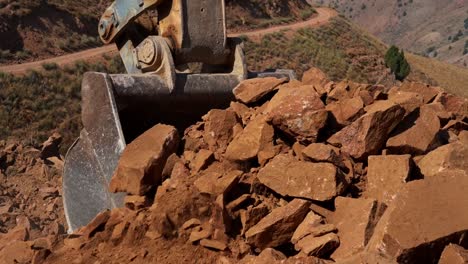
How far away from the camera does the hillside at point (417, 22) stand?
98.5m

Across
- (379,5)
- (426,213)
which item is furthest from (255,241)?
(379,5)

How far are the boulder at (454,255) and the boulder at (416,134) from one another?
111 cm

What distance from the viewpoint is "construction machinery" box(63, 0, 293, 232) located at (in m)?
4.32

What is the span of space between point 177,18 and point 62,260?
2.46 metres

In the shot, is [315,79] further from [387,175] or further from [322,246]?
[322,246]

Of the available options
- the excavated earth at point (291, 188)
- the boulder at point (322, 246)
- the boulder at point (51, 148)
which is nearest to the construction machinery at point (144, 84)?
the excavated earth at point (291, 188)

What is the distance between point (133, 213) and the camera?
11.4ft

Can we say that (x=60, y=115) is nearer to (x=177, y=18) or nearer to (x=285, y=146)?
(x=177, y=18)

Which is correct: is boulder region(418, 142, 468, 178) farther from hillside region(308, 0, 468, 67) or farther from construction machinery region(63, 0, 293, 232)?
hillside region(308, 0, 468, 67)

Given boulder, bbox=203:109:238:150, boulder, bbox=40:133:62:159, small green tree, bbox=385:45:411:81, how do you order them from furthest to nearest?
small green tree, bbox=385:45:411:81, boulder, bbox=40:133:62:159, boulder, bbox=203:109:238:150

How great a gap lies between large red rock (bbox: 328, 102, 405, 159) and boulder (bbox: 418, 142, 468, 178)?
11.8 inches

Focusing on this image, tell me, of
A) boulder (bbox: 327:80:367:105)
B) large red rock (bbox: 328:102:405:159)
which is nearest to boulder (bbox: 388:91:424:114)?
large red rock (bbox: 328:102:405:159)

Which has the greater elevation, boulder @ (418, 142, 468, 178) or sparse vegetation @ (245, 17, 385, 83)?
boulder @ (418, 142, 468, 178)

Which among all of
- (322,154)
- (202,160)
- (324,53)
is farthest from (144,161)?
(324,53)
